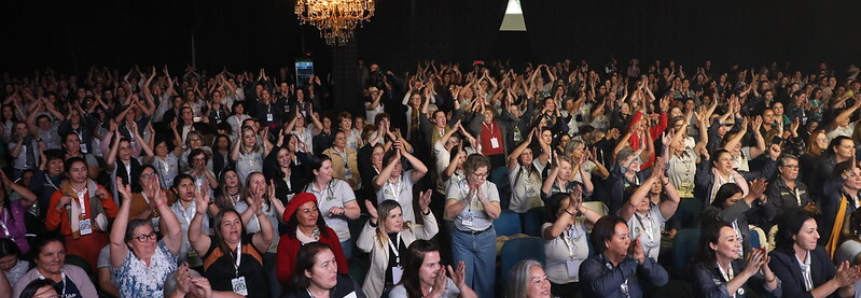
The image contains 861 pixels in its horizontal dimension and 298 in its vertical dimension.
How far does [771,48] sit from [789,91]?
511cm

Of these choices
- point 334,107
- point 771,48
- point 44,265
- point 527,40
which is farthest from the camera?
point 527,40

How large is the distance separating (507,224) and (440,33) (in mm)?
9390

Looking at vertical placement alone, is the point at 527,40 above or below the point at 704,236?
above

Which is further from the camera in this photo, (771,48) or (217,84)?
(771,48)

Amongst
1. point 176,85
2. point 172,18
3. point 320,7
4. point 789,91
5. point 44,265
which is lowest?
point 44,265

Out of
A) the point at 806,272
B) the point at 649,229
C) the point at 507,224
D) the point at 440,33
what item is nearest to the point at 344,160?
the point at 507,224

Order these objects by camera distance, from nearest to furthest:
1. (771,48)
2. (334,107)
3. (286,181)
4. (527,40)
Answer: (286,181) → (334,107) → (771,48) → (527,40)

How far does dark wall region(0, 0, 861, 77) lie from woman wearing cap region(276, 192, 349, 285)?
32.9 ft

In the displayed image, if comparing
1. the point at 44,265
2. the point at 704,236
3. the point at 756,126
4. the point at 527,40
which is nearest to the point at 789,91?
the point at 756,126

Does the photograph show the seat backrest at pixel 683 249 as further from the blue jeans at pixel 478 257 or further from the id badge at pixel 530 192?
the id badge at pixel 530 192

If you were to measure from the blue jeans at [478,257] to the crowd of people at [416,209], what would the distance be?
0.5 inches

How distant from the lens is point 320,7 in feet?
27.8

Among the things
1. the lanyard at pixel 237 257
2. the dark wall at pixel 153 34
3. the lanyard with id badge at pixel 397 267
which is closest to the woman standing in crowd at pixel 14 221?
the lanyard at pixel 237 257

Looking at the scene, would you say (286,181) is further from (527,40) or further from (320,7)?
(527,40)
